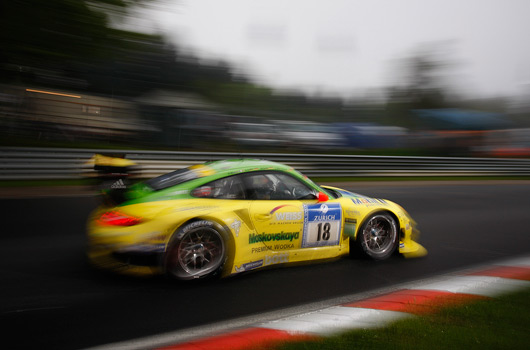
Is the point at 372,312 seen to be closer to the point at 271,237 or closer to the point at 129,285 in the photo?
the point at 271,237

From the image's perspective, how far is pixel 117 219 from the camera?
3982 millimetres

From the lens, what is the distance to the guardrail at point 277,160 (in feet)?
31.0

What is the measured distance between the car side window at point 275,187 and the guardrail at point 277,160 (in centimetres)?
219

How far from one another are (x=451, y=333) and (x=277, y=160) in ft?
31.7

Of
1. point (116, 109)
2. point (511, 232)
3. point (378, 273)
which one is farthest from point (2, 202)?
point (511, 232)

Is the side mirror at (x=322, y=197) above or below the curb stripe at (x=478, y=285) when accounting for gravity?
above

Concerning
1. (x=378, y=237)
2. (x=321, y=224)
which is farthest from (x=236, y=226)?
(x=378, y=237)

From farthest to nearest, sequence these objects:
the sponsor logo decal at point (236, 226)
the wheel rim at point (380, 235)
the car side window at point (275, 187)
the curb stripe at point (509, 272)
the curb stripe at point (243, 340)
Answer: the wheel rim at point (380, 235) < the curb stripe at point (509, 272) < the car side window at point (275, 187) < the sponsor logo decal at point (236, 226) < the curb stripe at point (243, 340)

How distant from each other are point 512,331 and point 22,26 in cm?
1003

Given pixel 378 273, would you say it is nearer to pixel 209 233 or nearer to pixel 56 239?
pixel 209 233

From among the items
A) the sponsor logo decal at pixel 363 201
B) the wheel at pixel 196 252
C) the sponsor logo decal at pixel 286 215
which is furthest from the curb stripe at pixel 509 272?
the wheel at pixel 196 252

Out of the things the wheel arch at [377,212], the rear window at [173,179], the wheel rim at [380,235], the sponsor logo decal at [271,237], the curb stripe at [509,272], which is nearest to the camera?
the sponsor logo decal at [271,237]

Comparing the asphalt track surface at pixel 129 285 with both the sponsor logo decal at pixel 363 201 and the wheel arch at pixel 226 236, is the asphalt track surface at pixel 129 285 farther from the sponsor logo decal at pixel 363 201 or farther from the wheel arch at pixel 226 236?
the sponsor logo decal at pixel 363 201

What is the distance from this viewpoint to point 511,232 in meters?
7.39
